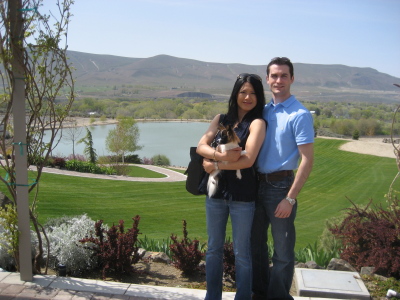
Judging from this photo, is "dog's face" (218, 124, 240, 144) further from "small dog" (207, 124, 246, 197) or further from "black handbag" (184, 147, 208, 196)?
"black handbag" (184, 147, 208, 196)

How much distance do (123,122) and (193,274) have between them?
125ft

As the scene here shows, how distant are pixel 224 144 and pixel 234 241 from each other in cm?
66

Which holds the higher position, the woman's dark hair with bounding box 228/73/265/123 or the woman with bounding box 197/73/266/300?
the woman's dark hair with bounding box 228/73/265/123

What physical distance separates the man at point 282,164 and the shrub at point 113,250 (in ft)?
4.89

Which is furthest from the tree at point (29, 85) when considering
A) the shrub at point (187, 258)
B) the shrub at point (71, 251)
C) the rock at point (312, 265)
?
the rock at point (312, 265)

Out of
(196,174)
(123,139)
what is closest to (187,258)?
(196,174)

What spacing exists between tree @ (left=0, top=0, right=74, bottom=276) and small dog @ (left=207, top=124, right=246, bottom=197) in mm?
1569

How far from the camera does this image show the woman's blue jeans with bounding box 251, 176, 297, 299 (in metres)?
2.90

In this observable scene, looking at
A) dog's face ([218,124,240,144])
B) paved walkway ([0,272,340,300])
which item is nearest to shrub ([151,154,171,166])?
paved walkway ([0,272,340,300])

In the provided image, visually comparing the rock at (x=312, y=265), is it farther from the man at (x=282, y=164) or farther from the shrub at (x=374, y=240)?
the man at (x=282, y=164)

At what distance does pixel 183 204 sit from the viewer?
18.3 meters

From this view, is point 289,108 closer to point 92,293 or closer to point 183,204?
point 92,293

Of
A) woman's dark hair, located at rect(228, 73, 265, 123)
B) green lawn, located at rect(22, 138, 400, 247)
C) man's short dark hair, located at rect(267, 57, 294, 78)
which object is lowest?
green lawn, located at rect(22, 138, 400, 247)

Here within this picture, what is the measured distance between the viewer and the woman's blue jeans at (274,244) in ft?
9.50
